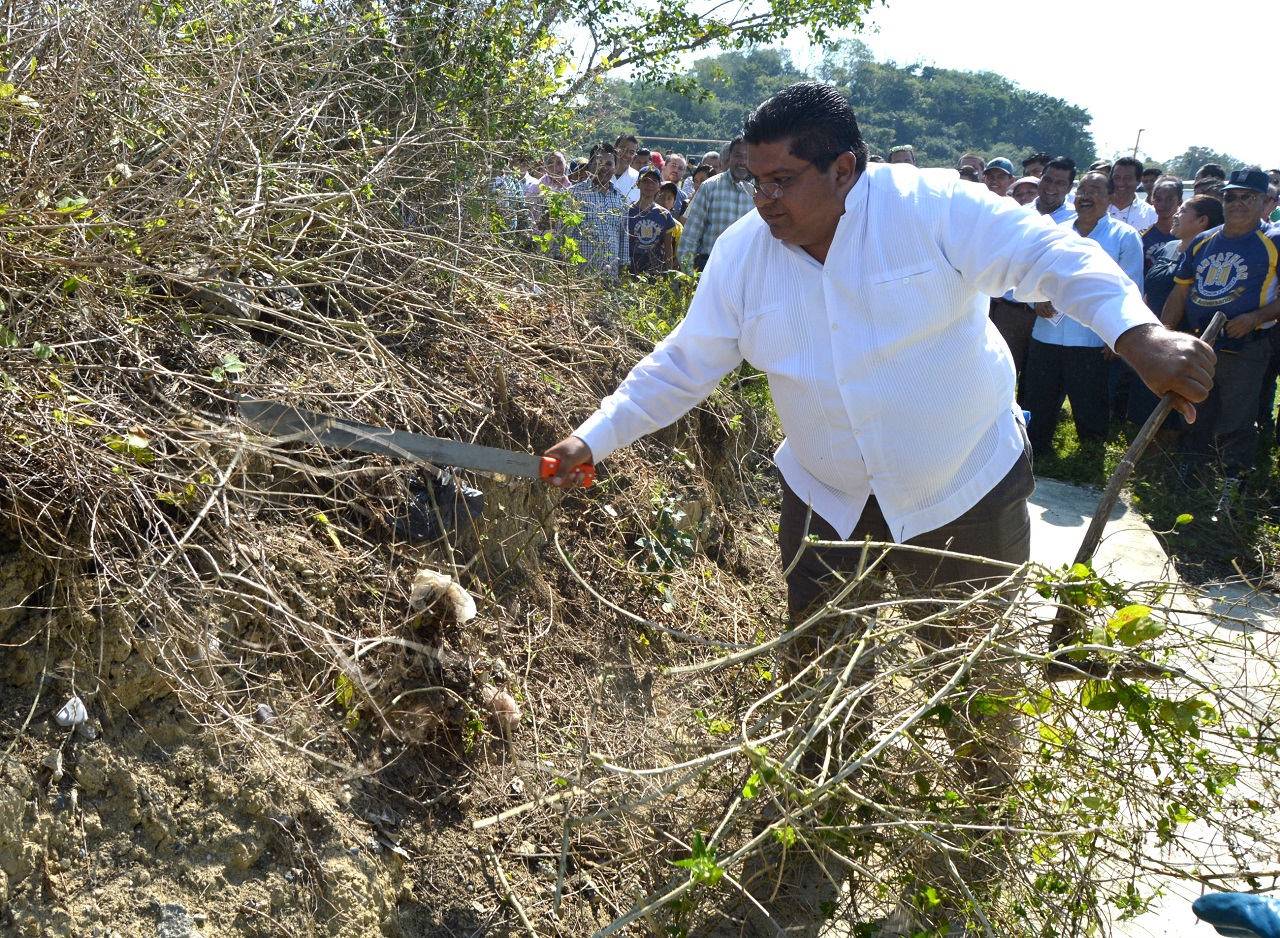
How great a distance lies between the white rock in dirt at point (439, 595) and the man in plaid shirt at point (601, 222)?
2778 millimetres

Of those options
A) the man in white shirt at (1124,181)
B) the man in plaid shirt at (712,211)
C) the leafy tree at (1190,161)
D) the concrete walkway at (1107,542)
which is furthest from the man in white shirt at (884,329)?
the leafy tree at (1190,161)

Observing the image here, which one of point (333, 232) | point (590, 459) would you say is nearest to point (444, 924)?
point (590, 459)

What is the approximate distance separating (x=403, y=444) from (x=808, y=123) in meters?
1.53

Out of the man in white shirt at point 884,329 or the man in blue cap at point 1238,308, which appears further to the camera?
the man in blue cap at point 1238,308

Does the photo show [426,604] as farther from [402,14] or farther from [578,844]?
[402,14]

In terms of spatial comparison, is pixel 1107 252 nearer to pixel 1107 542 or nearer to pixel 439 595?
pixel 1107 542

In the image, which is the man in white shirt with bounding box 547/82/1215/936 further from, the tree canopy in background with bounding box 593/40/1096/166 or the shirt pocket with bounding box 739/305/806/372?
the tree canopy in background with bounding box 593/40/1096/166

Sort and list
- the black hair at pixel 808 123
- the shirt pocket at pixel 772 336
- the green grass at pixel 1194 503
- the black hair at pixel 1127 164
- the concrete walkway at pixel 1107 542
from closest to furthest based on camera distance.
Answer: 1. the black hair at pixel 808 123
2. the shirt pocket at pixel 772 336
3. the concrete walkway at pixel 1107 542
4. the green grass at pixel 1194 503
5. the black hair at pixel 1127 164

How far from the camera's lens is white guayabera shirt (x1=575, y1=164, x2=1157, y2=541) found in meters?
2.86

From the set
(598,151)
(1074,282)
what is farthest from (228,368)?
(598,151)

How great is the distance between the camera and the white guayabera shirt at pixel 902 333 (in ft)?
9.39

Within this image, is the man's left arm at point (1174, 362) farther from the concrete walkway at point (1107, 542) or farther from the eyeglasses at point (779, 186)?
the concrete walkway at point (1107, 542)

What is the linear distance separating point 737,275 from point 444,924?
2.13 m

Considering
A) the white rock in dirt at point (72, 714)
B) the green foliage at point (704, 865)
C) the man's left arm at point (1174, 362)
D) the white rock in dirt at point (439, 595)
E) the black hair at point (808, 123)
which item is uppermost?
the black hair at point (808, 123)
